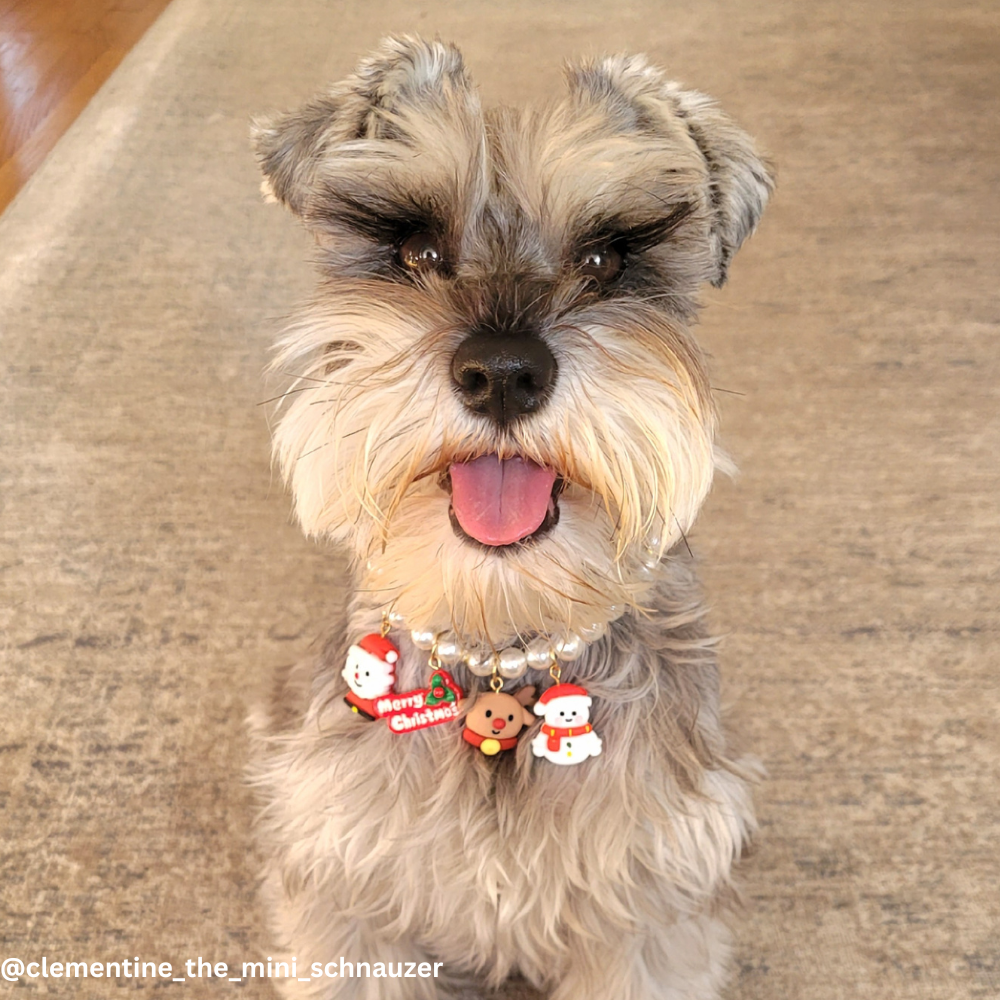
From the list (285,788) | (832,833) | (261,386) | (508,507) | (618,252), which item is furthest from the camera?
(261,386)

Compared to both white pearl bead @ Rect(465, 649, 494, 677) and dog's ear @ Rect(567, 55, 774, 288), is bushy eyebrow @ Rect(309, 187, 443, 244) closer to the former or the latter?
dog's ear @ Rect(567, 55, 774, 288)

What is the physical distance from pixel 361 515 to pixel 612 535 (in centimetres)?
29

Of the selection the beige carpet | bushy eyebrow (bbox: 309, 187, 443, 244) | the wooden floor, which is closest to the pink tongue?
bushy eyebrow (bbox: 309, 187, 443, 244)

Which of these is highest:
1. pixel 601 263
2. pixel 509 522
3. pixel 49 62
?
pixel 601 263

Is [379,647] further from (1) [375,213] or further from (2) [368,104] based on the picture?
(2) [368,104]

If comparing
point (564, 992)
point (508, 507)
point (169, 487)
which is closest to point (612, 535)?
point (508, 507)

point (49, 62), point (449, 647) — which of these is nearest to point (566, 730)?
point (449, 647)

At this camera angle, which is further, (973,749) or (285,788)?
(973,749)

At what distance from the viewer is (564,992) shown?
4.48ft

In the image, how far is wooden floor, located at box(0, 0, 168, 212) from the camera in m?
3.16

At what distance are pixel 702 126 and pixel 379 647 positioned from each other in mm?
813

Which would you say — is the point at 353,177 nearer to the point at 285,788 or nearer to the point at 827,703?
the point at 285,788

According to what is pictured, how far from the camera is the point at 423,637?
3.96 ft

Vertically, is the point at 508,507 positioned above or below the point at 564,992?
above
